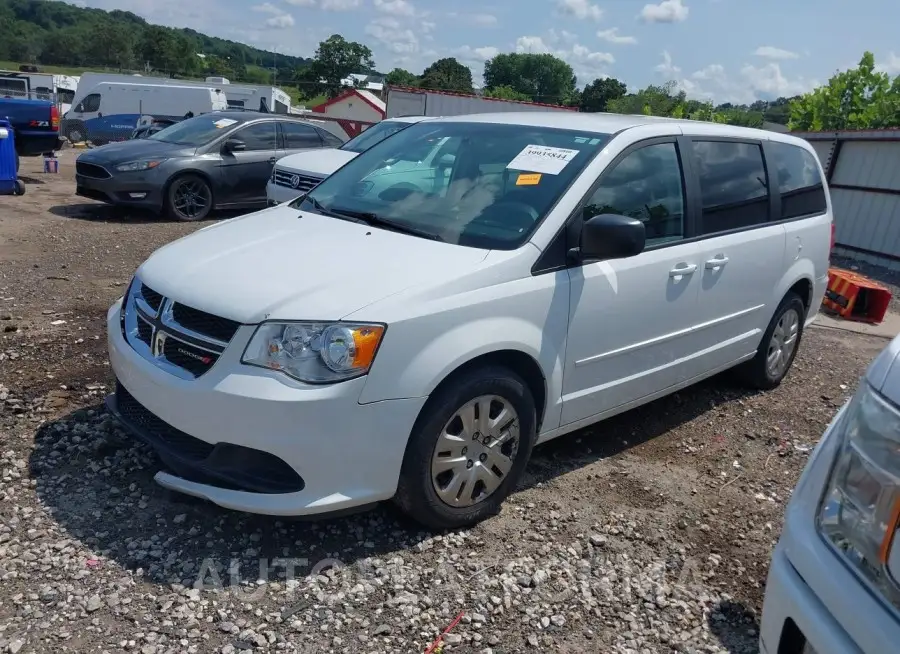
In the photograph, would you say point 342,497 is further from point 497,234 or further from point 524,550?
point 497,234

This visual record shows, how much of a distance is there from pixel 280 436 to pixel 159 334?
808 millimetres

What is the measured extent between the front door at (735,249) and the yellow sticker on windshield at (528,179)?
116 centimetres

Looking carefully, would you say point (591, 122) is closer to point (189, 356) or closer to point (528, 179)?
point (528, 179)

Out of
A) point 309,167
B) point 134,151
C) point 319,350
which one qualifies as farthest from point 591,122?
point 134,151

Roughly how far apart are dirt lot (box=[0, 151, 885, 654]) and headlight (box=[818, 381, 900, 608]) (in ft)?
4.09

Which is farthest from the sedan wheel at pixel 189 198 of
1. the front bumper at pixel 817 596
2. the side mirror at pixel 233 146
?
the front bumper at pixel 817 596

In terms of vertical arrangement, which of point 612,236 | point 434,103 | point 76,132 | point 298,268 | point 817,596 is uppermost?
point 434,103

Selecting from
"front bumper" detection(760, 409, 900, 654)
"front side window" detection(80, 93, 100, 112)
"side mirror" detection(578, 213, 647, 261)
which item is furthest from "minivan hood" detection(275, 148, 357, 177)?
"front side window" detection(80, 93, 100, 112)

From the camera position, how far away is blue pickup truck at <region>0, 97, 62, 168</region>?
42.0 ft

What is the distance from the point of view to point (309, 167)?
944 centimetres

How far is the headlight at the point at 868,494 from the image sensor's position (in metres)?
1.68

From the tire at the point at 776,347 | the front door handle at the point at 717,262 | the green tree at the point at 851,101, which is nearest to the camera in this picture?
the front door handle at the point at 717,262

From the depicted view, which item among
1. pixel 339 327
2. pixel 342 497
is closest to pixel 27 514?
pixel 342 497

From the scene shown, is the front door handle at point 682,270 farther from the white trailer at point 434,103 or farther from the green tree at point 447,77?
the green tree at point 447,77
